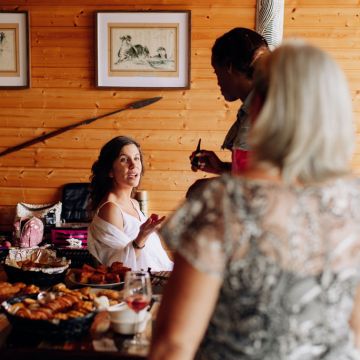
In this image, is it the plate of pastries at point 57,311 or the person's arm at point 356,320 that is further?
the plate of pastries at point 57,311

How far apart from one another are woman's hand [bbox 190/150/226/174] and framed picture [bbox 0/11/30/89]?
2283 mm

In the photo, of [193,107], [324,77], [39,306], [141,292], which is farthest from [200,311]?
[193,107]

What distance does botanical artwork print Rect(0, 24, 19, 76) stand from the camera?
4.13 meters

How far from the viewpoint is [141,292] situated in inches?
57.9

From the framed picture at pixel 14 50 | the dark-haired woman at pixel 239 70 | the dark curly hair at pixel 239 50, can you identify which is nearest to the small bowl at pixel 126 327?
the dark-haired woman at pixel 239 70

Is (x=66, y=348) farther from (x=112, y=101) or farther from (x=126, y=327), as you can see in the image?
(x=112, y=101)

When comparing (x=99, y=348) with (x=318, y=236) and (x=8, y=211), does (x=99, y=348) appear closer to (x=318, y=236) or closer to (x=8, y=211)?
(x=318, y=236)

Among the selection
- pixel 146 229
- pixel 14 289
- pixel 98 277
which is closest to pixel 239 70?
pixel 146 229

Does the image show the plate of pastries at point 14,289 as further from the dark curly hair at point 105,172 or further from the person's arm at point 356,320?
the person's arm at point 356,320

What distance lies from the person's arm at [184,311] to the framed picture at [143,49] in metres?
3.27

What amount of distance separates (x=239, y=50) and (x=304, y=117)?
123 centimetres

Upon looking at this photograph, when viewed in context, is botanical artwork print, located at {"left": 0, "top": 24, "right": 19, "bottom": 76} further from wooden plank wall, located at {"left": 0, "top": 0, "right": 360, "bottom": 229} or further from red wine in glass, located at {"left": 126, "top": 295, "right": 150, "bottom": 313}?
red wine in glass, located at {"left": 126, "top": 295, "right": 150, "bottom": 313}

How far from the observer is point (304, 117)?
0.90 m

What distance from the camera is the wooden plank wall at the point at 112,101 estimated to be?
4.02 metres
